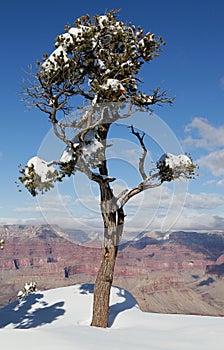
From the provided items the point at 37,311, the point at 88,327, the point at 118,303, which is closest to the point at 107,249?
the point at 88,327

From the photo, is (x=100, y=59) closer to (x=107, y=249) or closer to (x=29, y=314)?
(x=107, y=249)

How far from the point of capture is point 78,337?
7332 millimetres

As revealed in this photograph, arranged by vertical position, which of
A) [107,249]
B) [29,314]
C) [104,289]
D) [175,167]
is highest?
[175,167]

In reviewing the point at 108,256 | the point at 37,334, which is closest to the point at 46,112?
the point at 108,256

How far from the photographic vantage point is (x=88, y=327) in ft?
30.1

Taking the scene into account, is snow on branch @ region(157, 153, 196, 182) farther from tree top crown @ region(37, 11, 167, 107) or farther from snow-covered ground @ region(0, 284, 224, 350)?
snow-covered ground @ region(0, 284, 224, 350)

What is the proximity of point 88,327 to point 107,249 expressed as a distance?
9.84 ft

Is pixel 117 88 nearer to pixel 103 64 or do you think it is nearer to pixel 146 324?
pixel 103 64

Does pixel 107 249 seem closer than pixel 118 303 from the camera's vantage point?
Yes

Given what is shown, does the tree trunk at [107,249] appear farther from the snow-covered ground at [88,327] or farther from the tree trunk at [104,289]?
the snow-covered ground at [88,327]

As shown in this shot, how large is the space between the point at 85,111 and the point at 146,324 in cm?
769

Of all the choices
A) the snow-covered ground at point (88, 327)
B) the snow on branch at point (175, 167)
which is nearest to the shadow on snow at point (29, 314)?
the snow-covered ground at point (88, 327)

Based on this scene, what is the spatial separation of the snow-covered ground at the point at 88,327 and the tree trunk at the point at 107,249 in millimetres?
896

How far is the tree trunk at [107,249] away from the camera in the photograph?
37.3 feet
